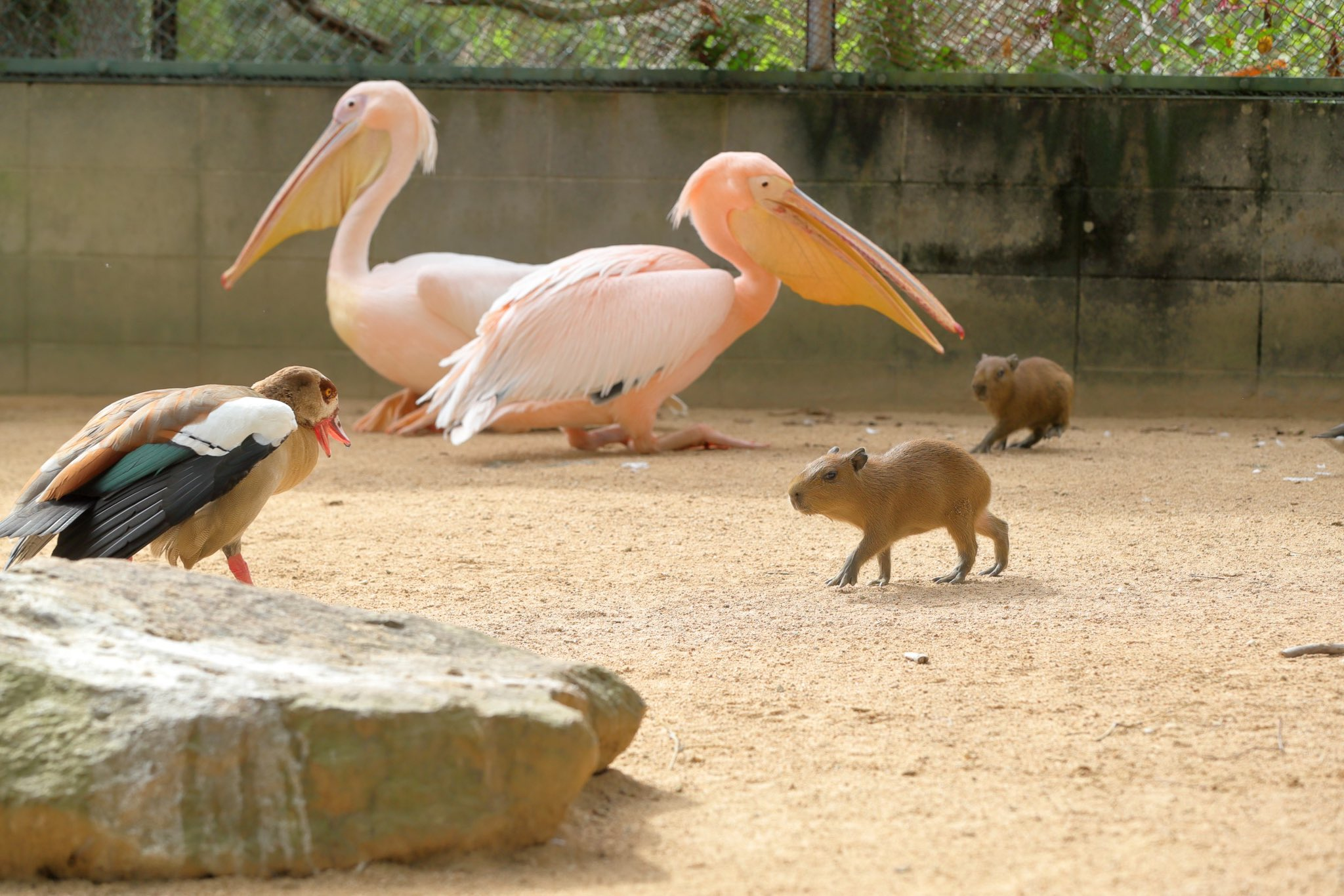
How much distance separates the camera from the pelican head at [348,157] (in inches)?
307

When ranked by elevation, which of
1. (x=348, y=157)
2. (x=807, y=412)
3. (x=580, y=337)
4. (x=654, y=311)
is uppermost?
(x=348, y=157)

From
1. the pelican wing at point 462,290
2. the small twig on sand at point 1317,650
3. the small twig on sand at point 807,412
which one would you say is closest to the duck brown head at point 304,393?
the small twig on sand at point 1317,650

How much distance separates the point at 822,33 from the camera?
8445 mm

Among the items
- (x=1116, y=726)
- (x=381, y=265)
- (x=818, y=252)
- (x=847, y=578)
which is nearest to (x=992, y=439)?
(x=818, y=252)

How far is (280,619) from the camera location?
246 cm

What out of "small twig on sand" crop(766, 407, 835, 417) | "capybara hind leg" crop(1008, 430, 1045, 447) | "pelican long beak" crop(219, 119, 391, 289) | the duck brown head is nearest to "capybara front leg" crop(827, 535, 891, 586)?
the duck brown head

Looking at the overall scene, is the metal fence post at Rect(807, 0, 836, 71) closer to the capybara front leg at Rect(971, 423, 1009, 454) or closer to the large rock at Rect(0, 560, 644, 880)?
the capybara front leg at Rect(971, 423, 1009, 454)

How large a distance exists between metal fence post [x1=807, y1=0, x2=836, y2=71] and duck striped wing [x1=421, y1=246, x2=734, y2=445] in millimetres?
2235

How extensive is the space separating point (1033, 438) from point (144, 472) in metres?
4.52

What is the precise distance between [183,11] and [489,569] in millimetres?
5930

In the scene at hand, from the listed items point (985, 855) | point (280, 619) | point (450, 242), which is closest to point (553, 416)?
point (450, 242)

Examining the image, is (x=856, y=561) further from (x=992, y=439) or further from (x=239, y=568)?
(x=992, y=439)

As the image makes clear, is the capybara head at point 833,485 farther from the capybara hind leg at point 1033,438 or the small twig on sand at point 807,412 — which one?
the small twig on sand at point 807,412

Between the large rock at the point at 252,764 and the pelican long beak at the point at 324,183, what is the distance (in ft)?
19.9
